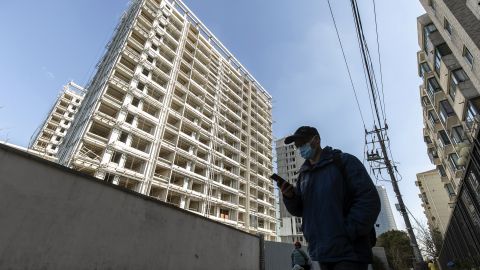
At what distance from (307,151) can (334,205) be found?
73cm

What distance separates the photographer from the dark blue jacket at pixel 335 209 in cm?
175

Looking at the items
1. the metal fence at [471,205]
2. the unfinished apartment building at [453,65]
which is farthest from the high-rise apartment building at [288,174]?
the metal fence at [471,205]

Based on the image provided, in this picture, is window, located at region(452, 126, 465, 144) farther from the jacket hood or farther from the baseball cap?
the jacket hood

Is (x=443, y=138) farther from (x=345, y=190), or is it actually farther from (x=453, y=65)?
(x=345, y=190)

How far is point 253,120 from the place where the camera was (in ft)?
163

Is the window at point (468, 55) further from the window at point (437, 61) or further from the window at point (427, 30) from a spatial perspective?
the window at point (427, 30)

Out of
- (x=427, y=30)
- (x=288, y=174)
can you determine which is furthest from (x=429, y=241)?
(x=288, y=174)

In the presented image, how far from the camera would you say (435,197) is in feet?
129

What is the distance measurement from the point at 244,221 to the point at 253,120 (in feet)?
70.0

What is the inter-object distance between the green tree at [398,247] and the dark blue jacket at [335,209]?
121ft

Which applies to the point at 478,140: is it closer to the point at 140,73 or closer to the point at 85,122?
the point at 85,122

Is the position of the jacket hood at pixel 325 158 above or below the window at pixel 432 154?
below

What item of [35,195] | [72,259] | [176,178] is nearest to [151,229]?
[72,259]

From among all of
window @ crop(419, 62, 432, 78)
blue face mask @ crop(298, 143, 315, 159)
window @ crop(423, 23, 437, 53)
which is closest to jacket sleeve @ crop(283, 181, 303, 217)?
blue face mask @ crop(298, 143, 315, 159)
